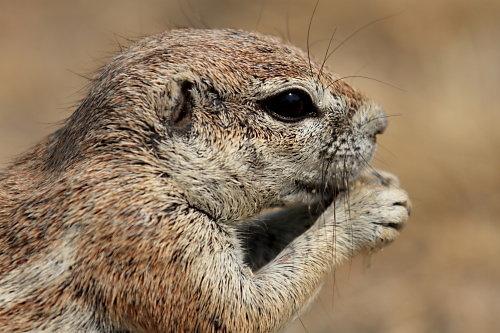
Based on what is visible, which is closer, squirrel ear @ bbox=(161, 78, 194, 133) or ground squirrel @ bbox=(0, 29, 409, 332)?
ground squirrel @ bbox=(0, 29, 409, 332)

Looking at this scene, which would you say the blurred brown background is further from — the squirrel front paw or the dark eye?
the dark eye

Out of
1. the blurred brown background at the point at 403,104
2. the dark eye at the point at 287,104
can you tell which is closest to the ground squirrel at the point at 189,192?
the dark eye at the point at 287,104

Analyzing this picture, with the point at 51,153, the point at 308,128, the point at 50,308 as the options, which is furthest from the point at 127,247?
the point at 308,128

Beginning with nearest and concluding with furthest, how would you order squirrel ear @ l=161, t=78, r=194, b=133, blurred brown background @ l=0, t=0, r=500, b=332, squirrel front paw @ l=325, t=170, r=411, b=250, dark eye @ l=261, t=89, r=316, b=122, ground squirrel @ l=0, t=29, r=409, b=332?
ground squirrel @ l=0, t=29, r=409, b=332 < squirrel ear @ l=161, t=78, r=194, b=133 < dark eye @ l=261, t=89, r=316, b=122 < squirrel front paw @ l=325, t=170, r=411, b=250 < blurred brown background @ l=0, t=0, r=500, b=332

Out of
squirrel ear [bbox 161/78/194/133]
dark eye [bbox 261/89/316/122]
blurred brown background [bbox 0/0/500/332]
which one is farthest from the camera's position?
blurred brown background [bbox 0/0/500/332]

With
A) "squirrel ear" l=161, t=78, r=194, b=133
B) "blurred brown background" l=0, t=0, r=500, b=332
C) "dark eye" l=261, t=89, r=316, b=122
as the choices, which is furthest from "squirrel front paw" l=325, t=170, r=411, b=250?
"blurred brown background" l=0, t=0, r=500, b=332

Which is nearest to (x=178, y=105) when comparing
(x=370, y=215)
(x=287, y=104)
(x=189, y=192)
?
(x=189, y=192)

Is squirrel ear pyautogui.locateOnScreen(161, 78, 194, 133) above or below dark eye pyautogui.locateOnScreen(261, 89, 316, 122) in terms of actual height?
below

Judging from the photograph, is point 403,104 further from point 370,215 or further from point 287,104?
point 287,104

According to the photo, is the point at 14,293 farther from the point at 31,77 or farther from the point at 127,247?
the point at 31,77
